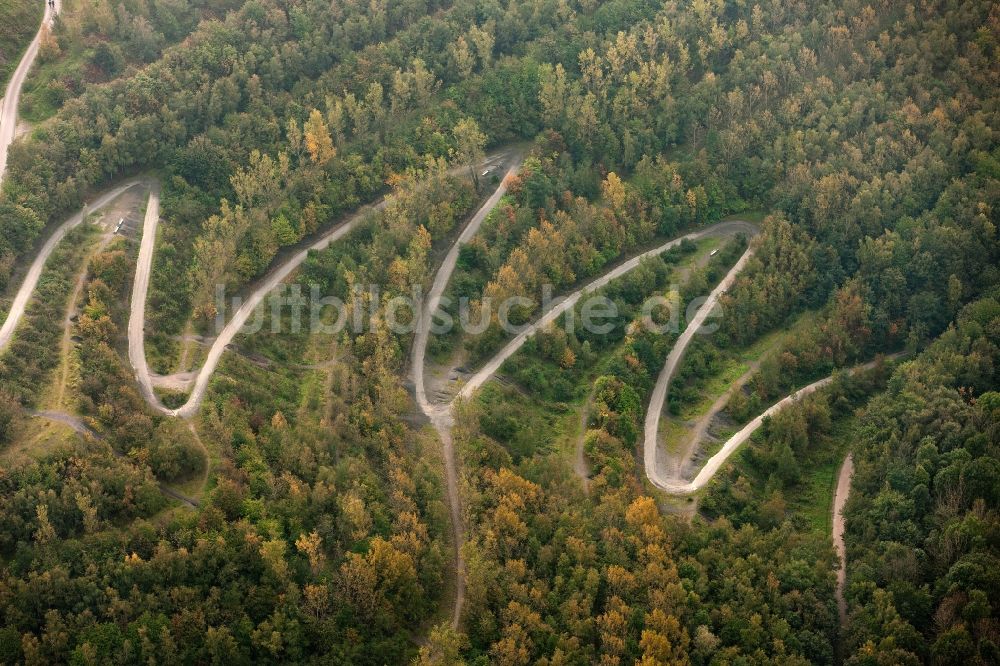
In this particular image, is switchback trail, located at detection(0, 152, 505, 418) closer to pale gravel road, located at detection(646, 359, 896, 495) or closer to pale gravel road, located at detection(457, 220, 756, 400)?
pale gravel road, located at detection(457, 220, 756, 400)

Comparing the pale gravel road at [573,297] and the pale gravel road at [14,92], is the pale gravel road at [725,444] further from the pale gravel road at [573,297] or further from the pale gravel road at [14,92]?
the pale gravel road at [14,92]

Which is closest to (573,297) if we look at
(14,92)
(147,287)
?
(147,287)

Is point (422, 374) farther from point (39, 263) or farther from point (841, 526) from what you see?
Result: point (841, 526)

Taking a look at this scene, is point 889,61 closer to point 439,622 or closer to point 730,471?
point 730,471

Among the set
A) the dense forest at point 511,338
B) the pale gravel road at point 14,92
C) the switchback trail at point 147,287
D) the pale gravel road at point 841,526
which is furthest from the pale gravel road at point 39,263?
the pale gravel road at point 841,526

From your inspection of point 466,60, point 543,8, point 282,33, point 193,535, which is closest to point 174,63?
point 282,33
